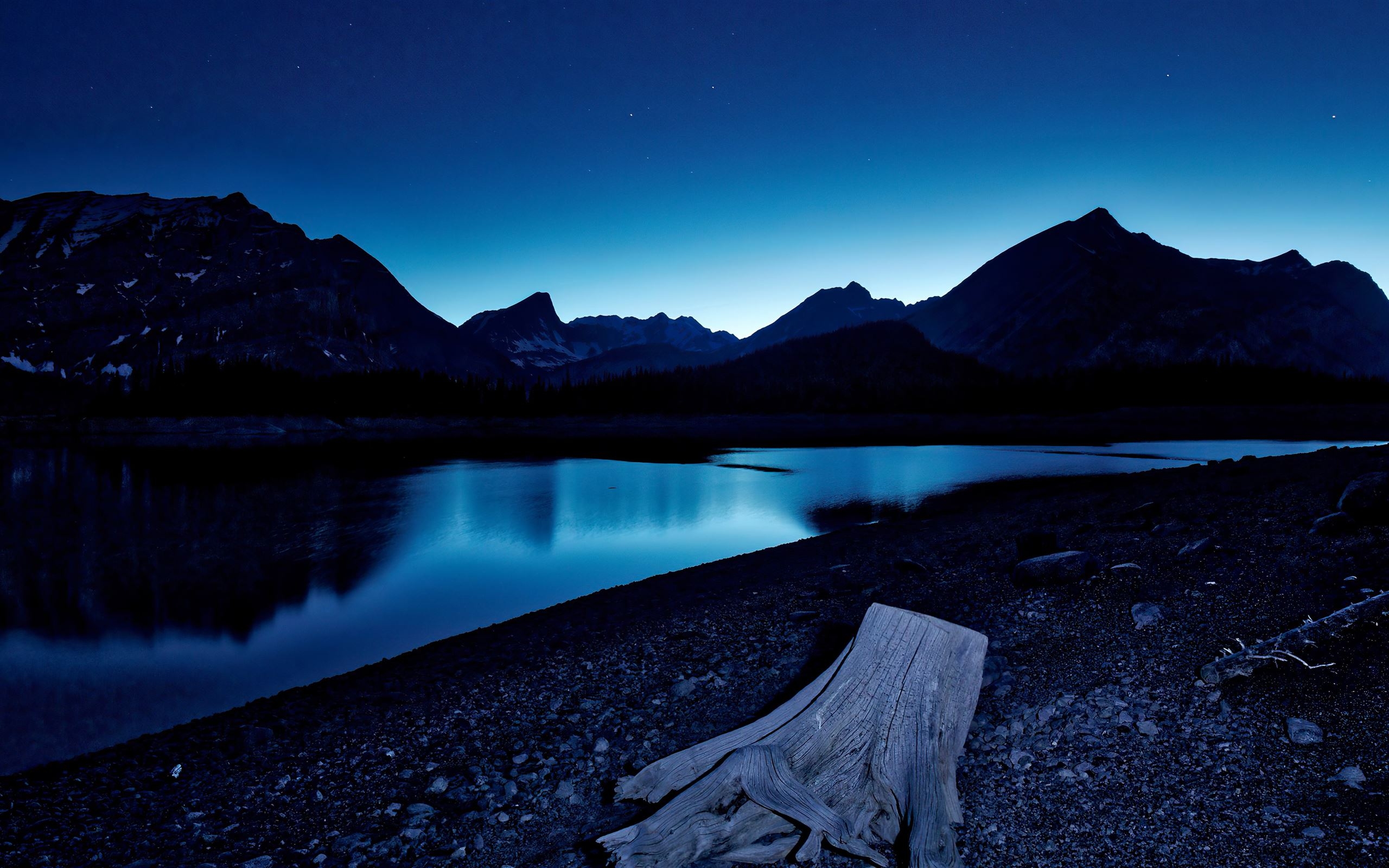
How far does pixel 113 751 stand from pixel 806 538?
1640 centimetres

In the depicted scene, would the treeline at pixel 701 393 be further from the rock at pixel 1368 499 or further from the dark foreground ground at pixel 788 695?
the dark foreground ground at pixel 788 695

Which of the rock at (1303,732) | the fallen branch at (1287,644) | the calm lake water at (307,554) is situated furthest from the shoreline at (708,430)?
the rock at (1303,732)

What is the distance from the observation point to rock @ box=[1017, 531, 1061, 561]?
10.7 metres

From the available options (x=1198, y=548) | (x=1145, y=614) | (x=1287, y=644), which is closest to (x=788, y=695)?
(x=1145, y=614)

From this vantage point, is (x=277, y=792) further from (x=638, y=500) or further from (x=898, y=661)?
(x=638, y=500)

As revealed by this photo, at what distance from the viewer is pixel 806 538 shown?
67.9 ft

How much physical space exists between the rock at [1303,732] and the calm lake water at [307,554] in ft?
39.7

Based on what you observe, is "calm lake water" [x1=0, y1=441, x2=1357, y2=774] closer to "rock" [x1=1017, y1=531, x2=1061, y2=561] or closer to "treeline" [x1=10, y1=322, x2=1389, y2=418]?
"rock" [x1=1017, y1=531, x2=1061, y2=561]

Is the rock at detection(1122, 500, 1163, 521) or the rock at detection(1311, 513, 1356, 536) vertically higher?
the rock at detection(1311, 513, 1356, 536)

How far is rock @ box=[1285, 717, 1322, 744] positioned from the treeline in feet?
391

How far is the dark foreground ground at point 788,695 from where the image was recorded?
188 inches

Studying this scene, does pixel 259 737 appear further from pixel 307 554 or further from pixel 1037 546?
pixel 307 554

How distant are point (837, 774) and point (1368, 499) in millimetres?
8939

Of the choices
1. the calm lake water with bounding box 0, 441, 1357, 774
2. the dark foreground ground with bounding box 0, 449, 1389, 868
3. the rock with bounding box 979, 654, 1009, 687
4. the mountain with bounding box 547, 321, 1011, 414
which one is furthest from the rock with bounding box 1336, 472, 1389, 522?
the mountain with bounding box 547, 321, 1011, 414
